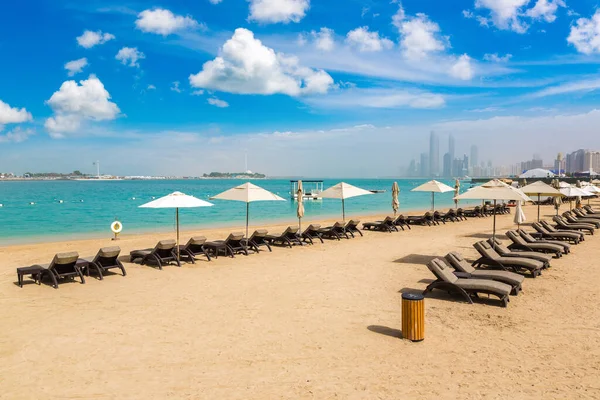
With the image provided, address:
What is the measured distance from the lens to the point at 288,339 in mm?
5281

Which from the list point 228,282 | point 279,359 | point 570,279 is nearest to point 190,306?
point 228,282

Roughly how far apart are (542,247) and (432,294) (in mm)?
5172

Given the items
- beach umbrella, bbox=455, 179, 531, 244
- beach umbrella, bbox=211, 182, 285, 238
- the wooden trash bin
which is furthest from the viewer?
beach umbrella, bbox=211, 182, 285, 238

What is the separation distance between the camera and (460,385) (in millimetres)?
4086

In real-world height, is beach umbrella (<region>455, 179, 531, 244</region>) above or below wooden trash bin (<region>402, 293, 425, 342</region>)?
above

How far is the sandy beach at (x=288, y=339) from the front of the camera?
408 centimetres

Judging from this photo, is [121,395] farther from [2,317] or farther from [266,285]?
[266,285]

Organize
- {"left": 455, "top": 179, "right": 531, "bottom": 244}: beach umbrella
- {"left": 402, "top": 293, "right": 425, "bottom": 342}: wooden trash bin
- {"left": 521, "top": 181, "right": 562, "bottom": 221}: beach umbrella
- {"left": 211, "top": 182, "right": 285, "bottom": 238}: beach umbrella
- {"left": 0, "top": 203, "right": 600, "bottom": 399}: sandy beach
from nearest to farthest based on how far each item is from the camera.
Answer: {"left": 0, "top": 203, "right": 600, "bottom": 399}: sandy beach
{"left": 402, "top": 293, "right": 425, "bottom": 342}: wooden trash bin
{"left": 455, "top": 179, "right": 531, "bottom": 244}: beach umbrella
{"left": 211, "top": 182, "right": 285, "bottom": 238}: beach umbrella
{"left": 521, "top": 181, "right": 562, "bottom": 221}: beach umbrella

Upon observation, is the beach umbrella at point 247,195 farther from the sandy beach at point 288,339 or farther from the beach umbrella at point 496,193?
the beach umbrella at point 496,193

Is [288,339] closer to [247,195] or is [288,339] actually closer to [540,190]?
[247,195]

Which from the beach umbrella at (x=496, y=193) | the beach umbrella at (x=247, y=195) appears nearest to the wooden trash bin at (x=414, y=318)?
the beach umbrella at (x=496, y=193)

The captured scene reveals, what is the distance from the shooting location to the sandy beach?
408 cm

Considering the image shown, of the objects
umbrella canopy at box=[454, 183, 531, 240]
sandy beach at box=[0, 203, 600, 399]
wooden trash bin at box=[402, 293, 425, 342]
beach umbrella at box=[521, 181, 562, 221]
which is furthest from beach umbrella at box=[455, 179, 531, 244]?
wooden trash bin at box=[402, 293, 425, 342]

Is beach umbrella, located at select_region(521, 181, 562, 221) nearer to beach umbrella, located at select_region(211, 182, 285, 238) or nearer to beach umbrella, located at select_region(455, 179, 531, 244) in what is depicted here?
beach umbrella, located at select_region(455, 179, 531, 244)
